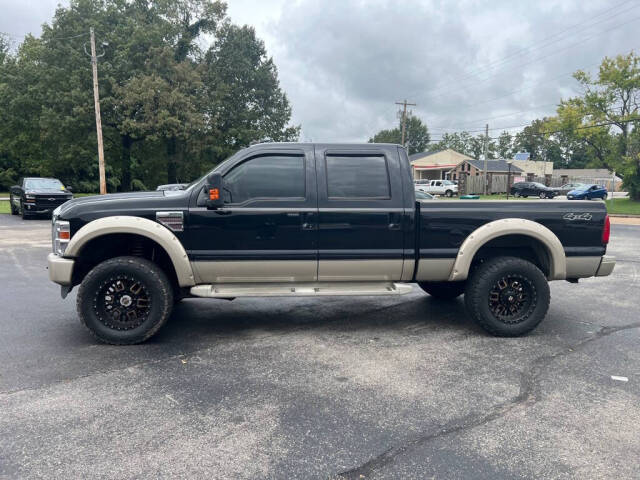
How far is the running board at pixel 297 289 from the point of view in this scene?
4.62 metres

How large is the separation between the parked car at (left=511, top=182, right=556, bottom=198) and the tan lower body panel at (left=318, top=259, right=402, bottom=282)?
4501cm

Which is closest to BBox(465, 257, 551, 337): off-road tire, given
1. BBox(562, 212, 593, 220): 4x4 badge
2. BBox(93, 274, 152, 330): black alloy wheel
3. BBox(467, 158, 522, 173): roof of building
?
BBox(562, 212, 593, 220): 4x4 badge

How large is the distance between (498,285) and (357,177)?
1.86 meters

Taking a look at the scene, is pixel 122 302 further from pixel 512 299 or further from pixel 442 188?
pixel 442 188

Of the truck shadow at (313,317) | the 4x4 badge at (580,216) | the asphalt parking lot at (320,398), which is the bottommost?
the asphalt parking lot at (320,398)

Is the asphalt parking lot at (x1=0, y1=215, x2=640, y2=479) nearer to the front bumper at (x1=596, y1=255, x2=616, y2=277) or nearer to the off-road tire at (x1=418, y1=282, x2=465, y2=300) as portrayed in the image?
the off-road tire at (x1=418, y1=282, x2=465, y2=300)

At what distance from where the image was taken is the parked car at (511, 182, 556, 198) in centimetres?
4521

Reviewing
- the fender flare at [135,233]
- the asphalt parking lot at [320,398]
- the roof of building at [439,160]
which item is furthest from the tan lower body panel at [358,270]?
the roof of building at [439,160]

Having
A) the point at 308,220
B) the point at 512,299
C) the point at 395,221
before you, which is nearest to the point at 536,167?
the point at 512,299

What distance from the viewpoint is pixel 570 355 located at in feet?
14.6

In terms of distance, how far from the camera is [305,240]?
15.4 feet

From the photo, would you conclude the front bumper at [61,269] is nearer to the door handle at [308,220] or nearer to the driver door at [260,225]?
the driver door at [260,225]

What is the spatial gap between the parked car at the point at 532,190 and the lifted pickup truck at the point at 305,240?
44.3 metres

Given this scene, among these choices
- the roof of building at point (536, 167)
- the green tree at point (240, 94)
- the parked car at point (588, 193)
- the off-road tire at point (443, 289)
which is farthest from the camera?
the roof of building at point (536, 167)
